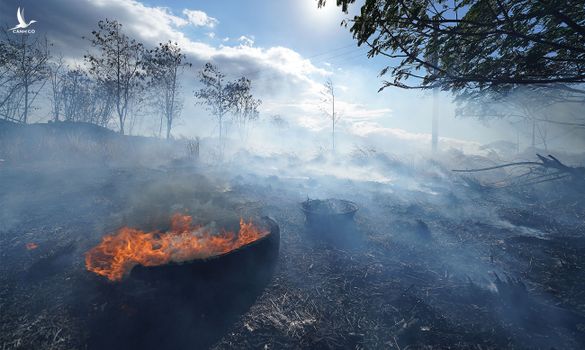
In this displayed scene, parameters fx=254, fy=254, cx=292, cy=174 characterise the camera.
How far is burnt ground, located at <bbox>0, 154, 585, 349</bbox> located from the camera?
12.8 feet

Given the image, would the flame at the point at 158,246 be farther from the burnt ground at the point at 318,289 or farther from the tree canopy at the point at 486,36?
the tree canopy at the point at 486,36

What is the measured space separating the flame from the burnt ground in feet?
1.17

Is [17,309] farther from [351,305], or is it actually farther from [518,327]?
[518,327]

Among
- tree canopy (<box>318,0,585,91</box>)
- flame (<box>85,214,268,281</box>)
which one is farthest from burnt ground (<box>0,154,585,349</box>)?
tree canopy (<box>318,0,585,91</box>)

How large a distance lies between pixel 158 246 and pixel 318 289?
11.1 feet

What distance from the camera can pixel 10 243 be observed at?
6223 millimetres

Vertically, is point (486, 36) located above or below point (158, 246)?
above

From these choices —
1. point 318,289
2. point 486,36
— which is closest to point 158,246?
point 318,289

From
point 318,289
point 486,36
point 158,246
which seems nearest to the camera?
point 486,36

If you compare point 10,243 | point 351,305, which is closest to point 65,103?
point 10,243

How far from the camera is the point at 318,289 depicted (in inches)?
208

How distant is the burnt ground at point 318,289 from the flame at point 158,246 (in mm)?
356

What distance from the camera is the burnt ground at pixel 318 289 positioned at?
389 centimetres

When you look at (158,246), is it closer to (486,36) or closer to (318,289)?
(318,289)
